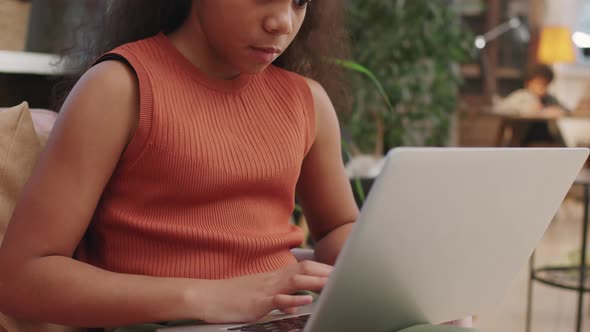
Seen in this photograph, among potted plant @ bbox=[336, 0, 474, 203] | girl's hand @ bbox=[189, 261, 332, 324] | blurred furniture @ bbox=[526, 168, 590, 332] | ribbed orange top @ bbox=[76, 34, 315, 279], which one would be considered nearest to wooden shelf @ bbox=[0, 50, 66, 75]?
ribbed orange top @ bbox=[76, 34, 315, 279]

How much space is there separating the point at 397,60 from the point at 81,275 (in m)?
2.61

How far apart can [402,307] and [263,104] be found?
362 millimetres

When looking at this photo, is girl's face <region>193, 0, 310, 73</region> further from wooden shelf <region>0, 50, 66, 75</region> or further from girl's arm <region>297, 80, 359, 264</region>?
wooden shelf <region>0, 50, 66, 75</region>

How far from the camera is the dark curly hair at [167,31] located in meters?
1.09

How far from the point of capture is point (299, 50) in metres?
1.25

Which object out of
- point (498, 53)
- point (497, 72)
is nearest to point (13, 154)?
point (497, 72)

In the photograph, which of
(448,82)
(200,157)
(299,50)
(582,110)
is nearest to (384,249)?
(200,157)

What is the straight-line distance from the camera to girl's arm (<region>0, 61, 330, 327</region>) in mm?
857

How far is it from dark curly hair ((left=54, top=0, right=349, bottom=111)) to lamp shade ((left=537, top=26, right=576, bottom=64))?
6.25 metres

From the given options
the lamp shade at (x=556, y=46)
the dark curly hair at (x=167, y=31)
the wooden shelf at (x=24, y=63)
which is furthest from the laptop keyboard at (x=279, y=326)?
the lamp shade at (x=556, y=46)

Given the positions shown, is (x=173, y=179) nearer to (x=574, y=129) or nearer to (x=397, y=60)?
(x=397, y=60)

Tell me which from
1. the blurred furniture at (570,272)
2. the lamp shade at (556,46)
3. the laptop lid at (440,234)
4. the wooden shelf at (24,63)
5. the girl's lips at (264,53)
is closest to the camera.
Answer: the laptop lid at (440,234)

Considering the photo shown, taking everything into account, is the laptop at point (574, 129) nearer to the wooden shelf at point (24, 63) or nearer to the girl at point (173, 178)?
the wooden shelf at point (24, 63)

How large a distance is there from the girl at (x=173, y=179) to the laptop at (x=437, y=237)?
0.25ft
